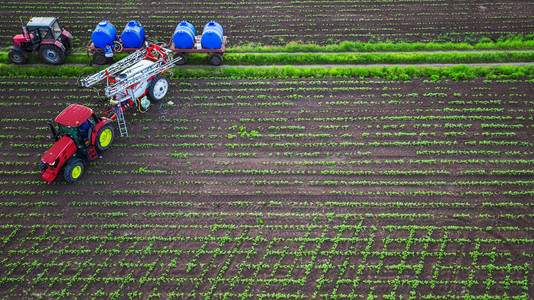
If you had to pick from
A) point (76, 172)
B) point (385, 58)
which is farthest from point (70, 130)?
point (385, 58)

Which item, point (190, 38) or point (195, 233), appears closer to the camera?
point (195, 233)

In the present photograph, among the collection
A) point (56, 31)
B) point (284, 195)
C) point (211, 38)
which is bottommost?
point (284, 195)

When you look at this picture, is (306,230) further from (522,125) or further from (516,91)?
(516,91)

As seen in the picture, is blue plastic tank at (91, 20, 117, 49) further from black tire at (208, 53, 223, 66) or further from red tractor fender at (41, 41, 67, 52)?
black tire at (208, 53, 223, 66)

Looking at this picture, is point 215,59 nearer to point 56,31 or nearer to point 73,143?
point 56,31

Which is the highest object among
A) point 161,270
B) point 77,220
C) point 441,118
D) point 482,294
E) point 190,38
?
point 190,38

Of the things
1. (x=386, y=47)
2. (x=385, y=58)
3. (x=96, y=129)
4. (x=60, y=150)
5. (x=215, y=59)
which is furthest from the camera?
(x=386, y=47)

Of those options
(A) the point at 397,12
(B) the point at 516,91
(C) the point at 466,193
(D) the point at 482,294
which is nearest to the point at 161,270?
(D) the point at 482,294

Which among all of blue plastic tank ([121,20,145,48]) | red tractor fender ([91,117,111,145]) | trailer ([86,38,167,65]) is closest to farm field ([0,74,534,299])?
red tractor fender ([91,117,111,145])
